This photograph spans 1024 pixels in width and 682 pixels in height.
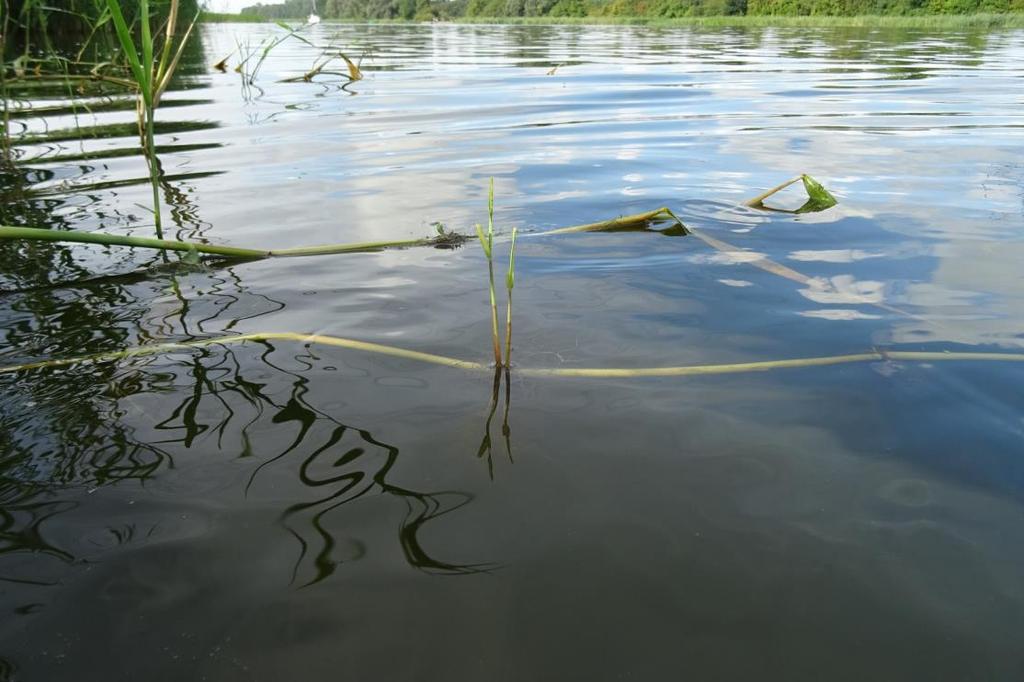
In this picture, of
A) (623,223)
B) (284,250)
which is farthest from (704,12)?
(284,250)

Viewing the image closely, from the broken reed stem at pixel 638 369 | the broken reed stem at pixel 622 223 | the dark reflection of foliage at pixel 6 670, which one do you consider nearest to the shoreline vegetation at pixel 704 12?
the broken reed stem at pixel 622 223

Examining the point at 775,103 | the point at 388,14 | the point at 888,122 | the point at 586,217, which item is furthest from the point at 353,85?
the point at 388,14

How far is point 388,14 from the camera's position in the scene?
326 feet

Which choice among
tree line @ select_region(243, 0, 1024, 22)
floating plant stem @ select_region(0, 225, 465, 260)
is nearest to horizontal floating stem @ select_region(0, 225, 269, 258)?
floating plant stem @ select_region(0, 225, 465, 260)

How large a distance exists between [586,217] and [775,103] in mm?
5623

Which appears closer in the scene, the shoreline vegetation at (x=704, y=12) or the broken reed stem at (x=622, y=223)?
the broken reed stem at (x=622, y=223)

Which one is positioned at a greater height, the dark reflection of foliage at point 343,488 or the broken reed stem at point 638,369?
the broken reed stem at point 638,369

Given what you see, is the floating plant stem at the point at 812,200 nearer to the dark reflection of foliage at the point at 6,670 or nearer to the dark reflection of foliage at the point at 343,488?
the dark reflection of foliage at the point at 343,488

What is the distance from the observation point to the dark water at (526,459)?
1119 mm

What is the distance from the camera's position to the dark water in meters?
1.12


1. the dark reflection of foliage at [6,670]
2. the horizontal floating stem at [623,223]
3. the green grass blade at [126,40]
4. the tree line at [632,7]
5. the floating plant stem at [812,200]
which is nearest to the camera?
the dark reflection of foliage at [6,670]

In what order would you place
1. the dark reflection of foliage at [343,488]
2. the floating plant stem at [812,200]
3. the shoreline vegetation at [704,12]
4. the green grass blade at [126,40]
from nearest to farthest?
the dark reflection of foliage at [343,488], the green grass blade at [126,40], the floating plant stem at [812,200], the shoreline vegetation at [704,12]

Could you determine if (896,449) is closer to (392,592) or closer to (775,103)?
(392,592)

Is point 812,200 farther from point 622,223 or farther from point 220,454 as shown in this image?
point 220,454
